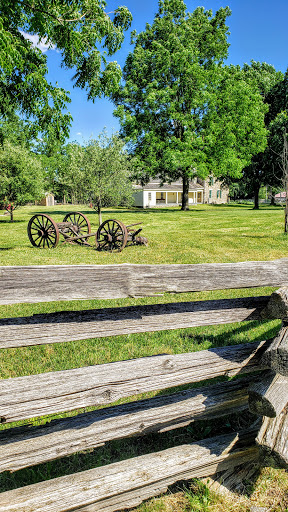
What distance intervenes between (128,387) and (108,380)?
15 centimetres

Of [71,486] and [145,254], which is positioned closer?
[71,486]

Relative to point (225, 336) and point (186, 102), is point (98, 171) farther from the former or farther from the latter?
point (186, 102)

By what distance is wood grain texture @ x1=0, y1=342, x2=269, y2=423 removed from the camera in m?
2.09

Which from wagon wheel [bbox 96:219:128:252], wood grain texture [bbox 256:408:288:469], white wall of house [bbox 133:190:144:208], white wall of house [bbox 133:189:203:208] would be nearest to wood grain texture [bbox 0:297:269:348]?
wood grain texture [bbox 256:408:288:469]

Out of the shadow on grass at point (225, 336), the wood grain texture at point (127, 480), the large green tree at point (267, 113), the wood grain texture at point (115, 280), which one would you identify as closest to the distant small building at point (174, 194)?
the large green tree at point (267, 113)

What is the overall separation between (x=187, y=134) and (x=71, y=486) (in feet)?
95.9

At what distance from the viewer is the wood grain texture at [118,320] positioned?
222 centimetres

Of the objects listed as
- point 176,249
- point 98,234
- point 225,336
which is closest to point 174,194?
point 176,249

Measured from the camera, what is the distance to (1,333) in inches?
85.8

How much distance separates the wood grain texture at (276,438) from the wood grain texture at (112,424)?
412mm

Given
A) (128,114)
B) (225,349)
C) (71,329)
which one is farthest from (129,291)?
(128,114)

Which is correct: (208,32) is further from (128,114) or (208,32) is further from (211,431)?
(211,431)

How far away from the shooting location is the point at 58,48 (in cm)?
1270

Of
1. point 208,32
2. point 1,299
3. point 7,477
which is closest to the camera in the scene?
point 1,299
